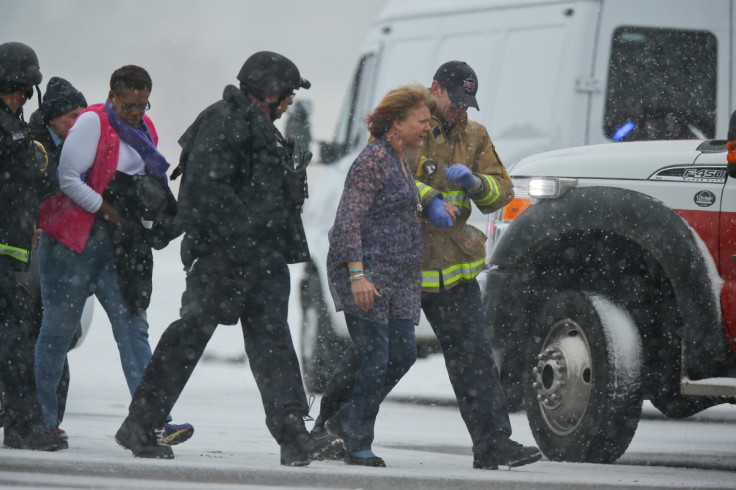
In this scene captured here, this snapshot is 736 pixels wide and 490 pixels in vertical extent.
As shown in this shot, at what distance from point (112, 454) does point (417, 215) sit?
1.62 m

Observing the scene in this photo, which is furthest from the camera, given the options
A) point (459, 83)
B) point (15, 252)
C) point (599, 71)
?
point (599, 71)

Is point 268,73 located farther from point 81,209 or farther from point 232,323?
point 81,209

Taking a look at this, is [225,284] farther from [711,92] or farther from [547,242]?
[711,92]

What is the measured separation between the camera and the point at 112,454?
674 centimetres

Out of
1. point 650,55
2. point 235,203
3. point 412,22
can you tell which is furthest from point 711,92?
point 235,203

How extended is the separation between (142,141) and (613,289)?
227cm

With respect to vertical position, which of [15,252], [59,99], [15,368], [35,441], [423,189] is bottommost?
[35,441]

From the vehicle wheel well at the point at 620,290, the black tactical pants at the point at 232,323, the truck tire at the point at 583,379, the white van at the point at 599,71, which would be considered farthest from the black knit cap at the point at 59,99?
the white van at the point at 599,71

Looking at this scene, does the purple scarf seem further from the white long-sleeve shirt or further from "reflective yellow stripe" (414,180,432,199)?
"reflective yellow stripe" (414,180,432,199)

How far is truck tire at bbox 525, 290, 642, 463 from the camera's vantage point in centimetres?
722

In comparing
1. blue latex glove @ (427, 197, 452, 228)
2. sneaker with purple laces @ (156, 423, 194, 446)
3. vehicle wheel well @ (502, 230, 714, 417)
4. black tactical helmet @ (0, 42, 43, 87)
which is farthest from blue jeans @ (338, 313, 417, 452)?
black tactical helmet @ (0, 42, 43, 87)

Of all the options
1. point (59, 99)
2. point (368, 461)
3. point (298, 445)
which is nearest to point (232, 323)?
point (298, 445)

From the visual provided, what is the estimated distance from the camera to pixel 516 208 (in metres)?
7.82

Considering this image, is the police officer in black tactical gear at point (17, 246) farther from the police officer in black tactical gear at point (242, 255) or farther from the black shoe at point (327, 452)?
the black shoe at point (327, 452)
